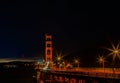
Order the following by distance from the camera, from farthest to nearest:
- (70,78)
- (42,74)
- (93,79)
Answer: (42,74)
(70,78)
(93,79)

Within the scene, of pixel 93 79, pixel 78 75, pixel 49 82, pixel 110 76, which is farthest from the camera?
pixel 49 82

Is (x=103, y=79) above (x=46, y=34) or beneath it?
beneath

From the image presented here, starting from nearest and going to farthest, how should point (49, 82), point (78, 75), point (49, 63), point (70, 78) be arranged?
point (78, 75) → point (70, 78) → point (49, 82) → point (49, 63)

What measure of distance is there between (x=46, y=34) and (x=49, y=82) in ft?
204

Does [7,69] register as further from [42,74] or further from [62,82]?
[62,82]

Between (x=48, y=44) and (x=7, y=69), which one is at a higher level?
(x=48, y=44)

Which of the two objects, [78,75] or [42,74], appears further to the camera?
[42,74]

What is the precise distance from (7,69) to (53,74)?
107894 mm

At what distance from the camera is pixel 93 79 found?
54.3 meters

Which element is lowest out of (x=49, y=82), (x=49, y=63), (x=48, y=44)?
(x=49, y=82)

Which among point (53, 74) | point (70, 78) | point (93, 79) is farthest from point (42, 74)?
point (93, 79)

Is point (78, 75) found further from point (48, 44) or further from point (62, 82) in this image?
point (48, 44)

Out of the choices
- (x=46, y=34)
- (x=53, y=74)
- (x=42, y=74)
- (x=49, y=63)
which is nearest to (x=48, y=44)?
(x=46, y=34)

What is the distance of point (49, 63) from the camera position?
121 metres
